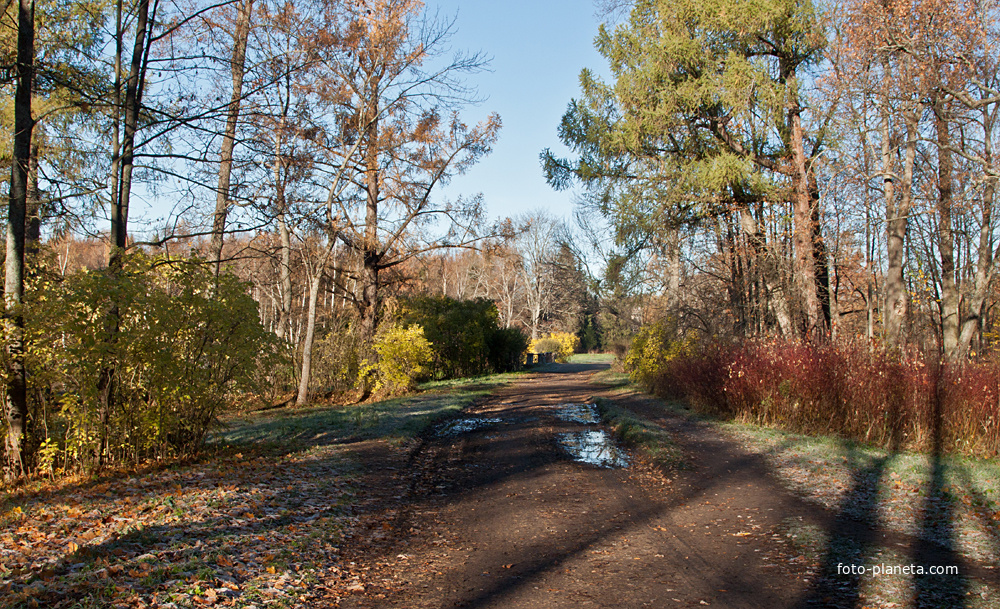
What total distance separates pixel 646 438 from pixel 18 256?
30.9ft

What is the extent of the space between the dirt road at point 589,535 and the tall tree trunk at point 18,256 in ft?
14.3

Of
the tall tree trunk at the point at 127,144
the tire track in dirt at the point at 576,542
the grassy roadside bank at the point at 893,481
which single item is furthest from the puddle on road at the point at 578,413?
the tall tree trunk at the point at 127,144

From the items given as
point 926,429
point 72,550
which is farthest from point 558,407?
point 72,550

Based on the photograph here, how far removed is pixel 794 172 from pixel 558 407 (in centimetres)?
923

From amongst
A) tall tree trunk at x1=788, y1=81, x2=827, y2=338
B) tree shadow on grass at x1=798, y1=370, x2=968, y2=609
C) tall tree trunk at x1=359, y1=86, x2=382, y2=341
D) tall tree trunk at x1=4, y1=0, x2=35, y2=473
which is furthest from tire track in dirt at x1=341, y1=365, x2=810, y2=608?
tall tree trunk at x1=359, y1=86, x2=382, y2=341

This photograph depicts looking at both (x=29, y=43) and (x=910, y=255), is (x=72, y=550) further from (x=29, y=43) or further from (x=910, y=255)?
(x=910, y=255)

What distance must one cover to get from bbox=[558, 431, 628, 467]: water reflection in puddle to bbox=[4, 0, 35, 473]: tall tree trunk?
7.23 m

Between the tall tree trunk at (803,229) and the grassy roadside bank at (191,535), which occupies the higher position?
the tall tree trunk at (803,229)

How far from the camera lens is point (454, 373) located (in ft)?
92.6

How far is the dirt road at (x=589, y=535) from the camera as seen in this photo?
4.12 meters

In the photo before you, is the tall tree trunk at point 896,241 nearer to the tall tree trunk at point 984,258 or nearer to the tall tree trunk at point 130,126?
the tall tree trunk at point 984,258

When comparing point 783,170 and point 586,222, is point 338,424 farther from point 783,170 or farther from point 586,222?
point 586,222

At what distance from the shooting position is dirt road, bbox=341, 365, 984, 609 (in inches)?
162

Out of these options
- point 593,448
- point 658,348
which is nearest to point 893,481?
point 593,448
